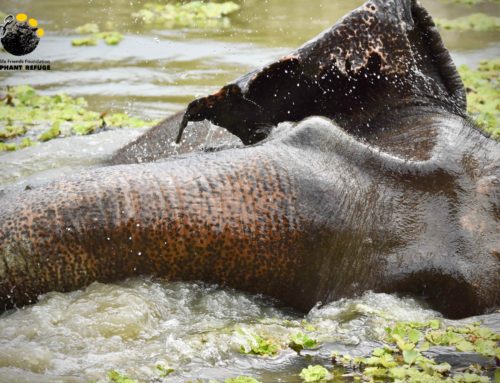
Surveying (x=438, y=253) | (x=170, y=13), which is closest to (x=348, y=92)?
(x=438, y=253)

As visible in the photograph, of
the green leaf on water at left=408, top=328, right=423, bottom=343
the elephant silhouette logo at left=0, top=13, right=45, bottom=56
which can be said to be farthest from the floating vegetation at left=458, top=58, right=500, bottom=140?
the elephant silhouette logo at left=0, top=13, right=45, bottom=56

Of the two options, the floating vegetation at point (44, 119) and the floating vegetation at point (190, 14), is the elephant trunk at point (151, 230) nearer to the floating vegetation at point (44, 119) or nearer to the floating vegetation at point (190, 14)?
the floating vegetation at point (44, 119)

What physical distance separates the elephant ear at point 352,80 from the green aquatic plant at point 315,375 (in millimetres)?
1477

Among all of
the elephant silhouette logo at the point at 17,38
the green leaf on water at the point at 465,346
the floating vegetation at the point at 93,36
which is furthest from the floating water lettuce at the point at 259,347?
the floating vegetation at the point at 93,36

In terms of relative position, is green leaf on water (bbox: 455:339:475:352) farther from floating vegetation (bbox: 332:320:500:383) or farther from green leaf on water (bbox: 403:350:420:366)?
green leaf on water (bbox: 403:350:420:366)

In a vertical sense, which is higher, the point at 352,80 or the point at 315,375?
the point at 352,80

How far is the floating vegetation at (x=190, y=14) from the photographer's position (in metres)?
12.2

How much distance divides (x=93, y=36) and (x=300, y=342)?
8.22 m

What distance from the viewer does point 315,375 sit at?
2955 millimetres

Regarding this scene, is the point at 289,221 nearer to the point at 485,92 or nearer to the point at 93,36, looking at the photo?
the point at 485,92

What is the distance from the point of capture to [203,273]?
353cm

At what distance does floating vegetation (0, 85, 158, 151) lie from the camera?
22.3ft

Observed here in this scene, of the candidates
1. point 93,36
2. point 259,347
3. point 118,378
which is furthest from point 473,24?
point 118,378

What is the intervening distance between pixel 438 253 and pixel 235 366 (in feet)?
3.42
